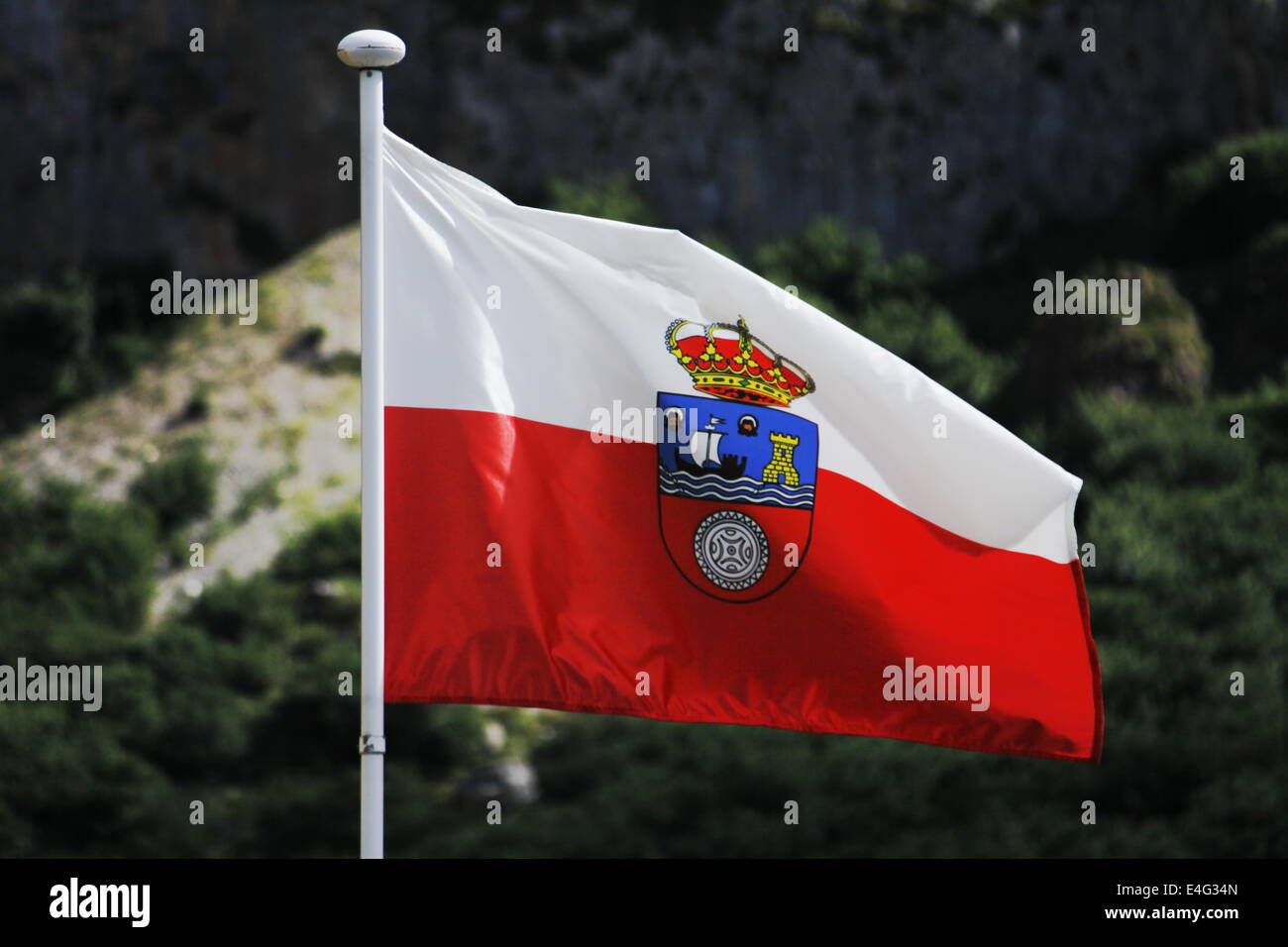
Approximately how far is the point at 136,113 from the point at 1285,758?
19024mm

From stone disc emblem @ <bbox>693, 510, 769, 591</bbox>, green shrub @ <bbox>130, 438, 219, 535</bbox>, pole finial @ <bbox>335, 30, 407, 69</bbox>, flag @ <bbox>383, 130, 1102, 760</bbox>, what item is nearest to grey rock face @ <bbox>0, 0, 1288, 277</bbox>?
green shrub @ <bbox>130, 438, 219, 535</bbox>

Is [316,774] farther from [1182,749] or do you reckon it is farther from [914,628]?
[914,628]

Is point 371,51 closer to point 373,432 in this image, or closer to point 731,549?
point 373,432

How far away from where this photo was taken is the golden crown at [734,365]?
7.14 m

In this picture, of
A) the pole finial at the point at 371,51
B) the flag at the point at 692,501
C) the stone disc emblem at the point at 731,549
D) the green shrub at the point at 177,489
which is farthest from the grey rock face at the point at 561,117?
the pole finial at the point at 371,51

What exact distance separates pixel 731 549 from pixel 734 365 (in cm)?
71

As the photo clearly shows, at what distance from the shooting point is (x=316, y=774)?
18.8 meters

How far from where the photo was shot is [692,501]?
283 inches

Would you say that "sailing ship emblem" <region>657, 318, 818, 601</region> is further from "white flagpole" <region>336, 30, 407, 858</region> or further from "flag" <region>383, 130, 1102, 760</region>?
"white flagpole" <region>336, 30, 407, 858</region>

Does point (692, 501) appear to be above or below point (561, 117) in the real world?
below

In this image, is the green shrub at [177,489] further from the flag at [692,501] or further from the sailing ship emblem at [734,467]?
the sailing ship emblem at [734,467]

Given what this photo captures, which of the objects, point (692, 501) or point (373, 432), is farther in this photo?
point (692, 501)

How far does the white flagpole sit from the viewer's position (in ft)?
20.8

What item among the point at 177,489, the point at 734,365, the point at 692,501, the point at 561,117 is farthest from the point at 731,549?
the point at 561,117
